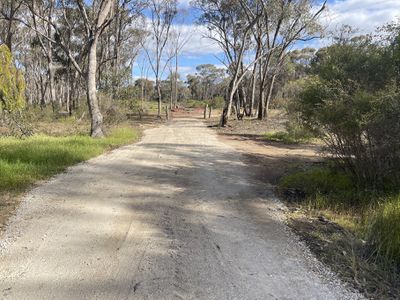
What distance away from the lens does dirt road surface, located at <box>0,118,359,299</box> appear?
3.65 metres

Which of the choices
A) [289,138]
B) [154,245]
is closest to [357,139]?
[154,245]

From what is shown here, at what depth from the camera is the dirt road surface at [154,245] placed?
3.65 m

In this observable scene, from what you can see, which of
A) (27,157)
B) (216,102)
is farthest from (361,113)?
(216,102)

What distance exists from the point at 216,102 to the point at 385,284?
43.1 m

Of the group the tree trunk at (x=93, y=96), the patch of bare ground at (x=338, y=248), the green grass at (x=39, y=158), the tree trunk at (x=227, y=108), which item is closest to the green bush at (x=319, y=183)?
the patch of bare ground at (x=338, y=248)

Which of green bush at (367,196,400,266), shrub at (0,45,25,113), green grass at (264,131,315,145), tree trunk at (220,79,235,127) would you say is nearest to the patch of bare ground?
green bush at (367,196,400,266)

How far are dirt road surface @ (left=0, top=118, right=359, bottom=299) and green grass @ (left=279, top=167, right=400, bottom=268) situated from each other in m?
0.73

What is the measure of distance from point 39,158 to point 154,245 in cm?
566

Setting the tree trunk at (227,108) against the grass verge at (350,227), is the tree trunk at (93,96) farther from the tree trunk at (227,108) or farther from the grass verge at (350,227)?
the tree trunk at (227,108)

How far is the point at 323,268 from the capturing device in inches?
167

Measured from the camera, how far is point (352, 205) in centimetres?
668

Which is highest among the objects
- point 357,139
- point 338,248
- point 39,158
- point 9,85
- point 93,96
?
point 9,85

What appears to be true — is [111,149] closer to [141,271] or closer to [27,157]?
[27,157]

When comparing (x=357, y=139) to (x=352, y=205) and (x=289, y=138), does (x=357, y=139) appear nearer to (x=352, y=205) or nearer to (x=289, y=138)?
(x=352, y=205)
